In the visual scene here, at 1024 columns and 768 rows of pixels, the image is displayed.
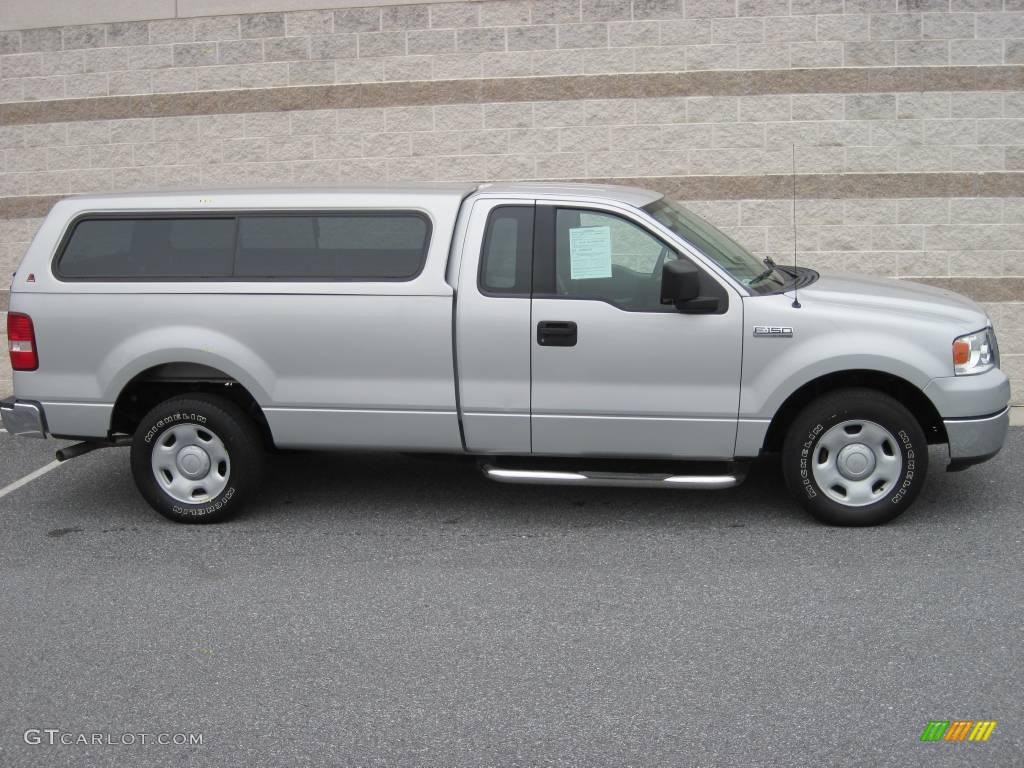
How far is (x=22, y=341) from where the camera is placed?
6922mm

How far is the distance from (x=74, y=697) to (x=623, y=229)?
11.9ft

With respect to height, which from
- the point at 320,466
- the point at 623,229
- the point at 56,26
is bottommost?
the point at 320,466

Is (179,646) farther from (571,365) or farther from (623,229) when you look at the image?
(623,229)

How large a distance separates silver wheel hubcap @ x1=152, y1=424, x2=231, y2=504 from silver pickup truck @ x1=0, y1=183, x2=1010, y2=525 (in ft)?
0.04

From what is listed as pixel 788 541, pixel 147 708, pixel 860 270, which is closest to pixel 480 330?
pixel 788 541

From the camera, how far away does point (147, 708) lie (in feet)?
15.1

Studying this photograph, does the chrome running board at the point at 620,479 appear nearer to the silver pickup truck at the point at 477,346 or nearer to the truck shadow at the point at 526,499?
the silver pickup truck at the point at 477,346

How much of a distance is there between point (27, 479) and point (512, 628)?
435cm

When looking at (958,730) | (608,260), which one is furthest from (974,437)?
(958,730)

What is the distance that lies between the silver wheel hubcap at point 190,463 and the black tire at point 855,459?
3.19 m

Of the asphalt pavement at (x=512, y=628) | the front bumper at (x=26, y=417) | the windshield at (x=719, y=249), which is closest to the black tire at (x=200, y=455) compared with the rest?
the asphalt pavement at (x=512, y=628)

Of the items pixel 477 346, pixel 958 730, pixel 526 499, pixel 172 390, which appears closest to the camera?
pixel 958 730

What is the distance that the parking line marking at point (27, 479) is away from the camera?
786cm

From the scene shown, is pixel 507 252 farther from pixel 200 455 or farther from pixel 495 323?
pixel 200 455
